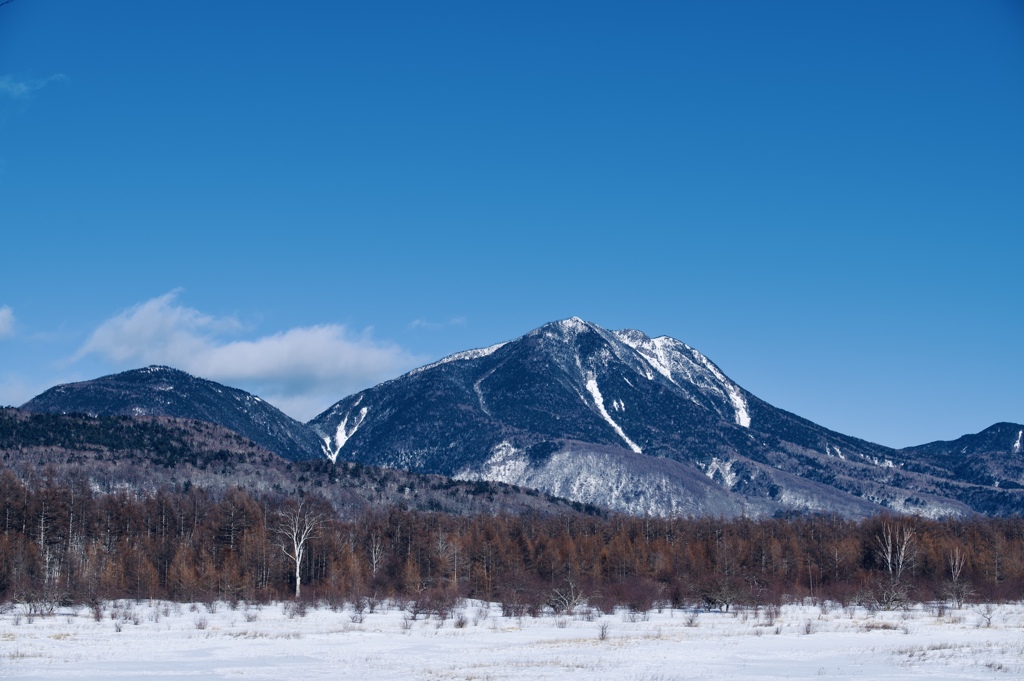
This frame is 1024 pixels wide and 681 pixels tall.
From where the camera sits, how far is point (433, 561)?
12444cm

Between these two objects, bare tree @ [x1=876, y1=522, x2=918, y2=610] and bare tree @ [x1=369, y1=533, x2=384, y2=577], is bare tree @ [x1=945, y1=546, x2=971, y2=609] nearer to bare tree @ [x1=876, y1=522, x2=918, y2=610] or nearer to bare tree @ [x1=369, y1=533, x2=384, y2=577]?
bare tree @ [x1=876, y1=522, x2=918, y2=610]

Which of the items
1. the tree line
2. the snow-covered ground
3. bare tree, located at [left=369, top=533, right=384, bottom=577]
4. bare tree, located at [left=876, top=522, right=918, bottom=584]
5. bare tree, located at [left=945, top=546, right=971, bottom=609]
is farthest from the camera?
bare tree, located at [left=876, top=522, right=918, bottom=584]

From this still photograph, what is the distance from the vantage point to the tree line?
91750 millimetres

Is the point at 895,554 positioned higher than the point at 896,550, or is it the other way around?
the point at 896,550

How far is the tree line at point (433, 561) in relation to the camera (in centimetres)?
9175

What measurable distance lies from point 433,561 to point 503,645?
6869cm

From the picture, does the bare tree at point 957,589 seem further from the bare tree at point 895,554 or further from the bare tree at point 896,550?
the bare tree at point 896,550

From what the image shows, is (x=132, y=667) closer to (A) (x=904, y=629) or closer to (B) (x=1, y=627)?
(B) (x=1, y=627)

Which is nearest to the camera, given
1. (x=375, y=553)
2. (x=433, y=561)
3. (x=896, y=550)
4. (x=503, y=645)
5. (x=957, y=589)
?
(x=503, y=645)

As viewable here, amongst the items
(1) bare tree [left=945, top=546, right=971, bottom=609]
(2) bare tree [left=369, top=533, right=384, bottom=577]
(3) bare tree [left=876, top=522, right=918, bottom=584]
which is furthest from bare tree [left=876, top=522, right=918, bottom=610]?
(2) bare tree [left=369, top=533, right=384, bottom=577]

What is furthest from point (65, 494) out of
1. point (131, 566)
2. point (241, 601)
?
point (241, 601)

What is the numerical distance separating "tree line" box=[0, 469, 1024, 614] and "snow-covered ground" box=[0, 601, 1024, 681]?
10140 mm

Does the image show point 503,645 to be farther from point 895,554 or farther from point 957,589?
point 895,554

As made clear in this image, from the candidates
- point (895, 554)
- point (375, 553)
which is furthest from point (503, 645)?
point (895, 554)
